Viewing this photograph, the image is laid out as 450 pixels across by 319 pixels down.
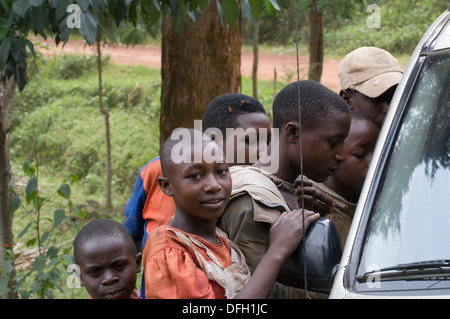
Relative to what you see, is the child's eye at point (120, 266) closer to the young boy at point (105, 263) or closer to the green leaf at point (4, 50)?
the young boy at point (105, 263)

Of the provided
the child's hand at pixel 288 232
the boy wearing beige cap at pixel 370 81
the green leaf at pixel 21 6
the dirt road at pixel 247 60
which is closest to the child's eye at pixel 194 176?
the child's hand at pixel 288 232

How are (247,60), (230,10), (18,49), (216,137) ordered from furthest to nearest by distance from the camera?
(247,60) < (18,49) < (230,10) < (216,137)

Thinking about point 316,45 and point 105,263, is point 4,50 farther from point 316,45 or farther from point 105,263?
point 316,45

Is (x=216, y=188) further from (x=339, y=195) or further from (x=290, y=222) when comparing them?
(x=339, y=195)

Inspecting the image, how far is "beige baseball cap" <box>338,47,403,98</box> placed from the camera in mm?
3334

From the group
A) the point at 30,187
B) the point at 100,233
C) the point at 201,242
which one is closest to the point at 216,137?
the point at 100,233

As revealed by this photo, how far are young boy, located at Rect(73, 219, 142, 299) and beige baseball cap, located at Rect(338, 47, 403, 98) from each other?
1.64 m

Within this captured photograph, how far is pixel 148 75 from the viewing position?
62.2 feet

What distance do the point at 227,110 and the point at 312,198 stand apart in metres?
0.82

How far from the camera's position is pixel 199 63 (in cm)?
539

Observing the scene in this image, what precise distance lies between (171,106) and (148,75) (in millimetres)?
13724

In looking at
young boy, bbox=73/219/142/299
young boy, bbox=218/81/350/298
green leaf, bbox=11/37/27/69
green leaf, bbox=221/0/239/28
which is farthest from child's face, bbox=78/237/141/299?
green leaf, bbox=11/37/27/69

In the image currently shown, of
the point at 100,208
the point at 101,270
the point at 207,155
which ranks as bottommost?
the point at 100,208

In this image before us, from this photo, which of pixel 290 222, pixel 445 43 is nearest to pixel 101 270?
pixel 290 222
